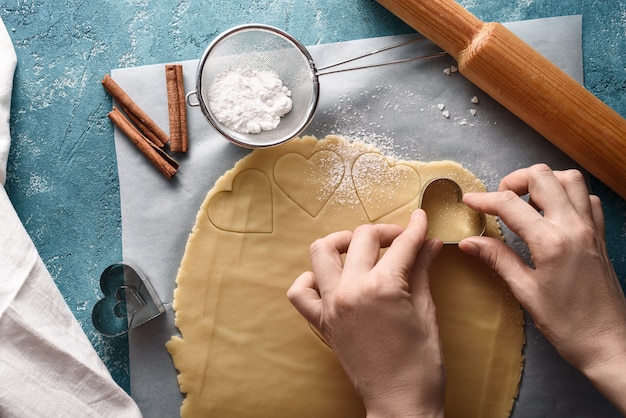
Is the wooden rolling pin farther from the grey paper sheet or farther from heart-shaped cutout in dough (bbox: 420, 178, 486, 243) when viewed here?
heart-shaped cutout in dough (bbox: 420, 178, 486, 243)

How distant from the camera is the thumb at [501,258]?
127 cm

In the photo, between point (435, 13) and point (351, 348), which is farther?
point (435, 13)

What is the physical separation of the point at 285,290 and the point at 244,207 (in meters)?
0.24

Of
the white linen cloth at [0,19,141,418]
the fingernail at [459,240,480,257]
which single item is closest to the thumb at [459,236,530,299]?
the fingernail at [459,240,480,257]

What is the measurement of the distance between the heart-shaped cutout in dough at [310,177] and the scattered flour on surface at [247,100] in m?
0.11

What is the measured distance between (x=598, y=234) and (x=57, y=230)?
1.39 m

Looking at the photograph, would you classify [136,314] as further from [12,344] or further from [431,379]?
[431,379]

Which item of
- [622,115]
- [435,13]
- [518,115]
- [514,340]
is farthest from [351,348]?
[622,115]

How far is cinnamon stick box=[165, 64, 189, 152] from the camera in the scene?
142 centimetres

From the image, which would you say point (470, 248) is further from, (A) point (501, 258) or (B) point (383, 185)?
(B) point (383, 185)

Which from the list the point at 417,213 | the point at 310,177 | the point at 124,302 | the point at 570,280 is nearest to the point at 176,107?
the point at 310,177

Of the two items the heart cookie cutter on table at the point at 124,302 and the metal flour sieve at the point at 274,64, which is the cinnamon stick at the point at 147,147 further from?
the heart cookie cutter on table at the point at 124,302

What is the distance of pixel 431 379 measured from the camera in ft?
3.92

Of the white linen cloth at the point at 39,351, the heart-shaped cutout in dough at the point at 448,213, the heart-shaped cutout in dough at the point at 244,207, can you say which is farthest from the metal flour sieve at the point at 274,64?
the white linen cloth at the point at 39,351
